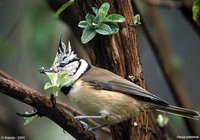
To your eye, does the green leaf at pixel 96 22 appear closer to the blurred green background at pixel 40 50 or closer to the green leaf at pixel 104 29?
the green leaf at pixel 104 29

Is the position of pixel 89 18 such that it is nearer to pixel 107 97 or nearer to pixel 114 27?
pixel 114 27

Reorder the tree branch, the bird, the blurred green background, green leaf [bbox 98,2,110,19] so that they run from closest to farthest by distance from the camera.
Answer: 1. the tree branch
2. green leaf [bbox 98,2,110,19]
3. the bird
4. the blurred green background

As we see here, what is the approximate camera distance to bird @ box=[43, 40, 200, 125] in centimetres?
167

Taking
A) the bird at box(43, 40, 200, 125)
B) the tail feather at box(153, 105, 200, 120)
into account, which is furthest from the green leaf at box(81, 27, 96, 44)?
Answer: the tail feather at box(153, 105, 200, 120)

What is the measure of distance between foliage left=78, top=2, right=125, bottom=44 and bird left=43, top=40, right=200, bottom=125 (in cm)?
14

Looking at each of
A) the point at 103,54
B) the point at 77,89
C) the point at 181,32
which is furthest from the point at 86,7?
the point at 181,32

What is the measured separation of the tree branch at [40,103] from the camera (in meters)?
1.22

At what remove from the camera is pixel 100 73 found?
1729 mm

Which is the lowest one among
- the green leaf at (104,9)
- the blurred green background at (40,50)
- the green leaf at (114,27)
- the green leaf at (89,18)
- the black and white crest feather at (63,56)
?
the blurred green background at (40,50)

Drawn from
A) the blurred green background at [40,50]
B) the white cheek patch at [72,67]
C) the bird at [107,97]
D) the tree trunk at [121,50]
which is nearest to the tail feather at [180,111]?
the bird at [107,97]

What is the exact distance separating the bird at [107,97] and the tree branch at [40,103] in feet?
0.91

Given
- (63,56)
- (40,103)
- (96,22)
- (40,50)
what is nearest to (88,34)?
(96,22)

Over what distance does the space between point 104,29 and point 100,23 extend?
2 centimetres

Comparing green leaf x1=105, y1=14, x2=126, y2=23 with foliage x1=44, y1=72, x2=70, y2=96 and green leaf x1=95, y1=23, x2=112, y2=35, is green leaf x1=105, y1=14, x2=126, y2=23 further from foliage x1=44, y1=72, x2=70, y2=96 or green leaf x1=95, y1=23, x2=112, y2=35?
foliage x1=44, y1=72, x2=70, y2=96
